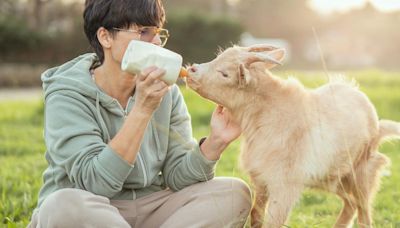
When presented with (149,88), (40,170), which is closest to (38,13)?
(40,170)

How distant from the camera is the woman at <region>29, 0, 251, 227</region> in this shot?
3373mm

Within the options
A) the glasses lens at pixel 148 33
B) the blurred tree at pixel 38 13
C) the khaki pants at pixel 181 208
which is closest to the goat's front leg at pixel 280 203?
the khaki pants at pixel 181 208

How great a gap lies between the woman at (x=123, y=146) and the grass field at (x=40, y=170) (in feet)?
1.09

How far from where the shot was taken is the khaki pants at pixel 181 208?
11.1ft

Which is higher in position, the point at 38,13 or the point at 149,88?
A: the point at 149,88

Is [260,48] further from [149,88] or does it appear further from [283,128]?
[149,88]

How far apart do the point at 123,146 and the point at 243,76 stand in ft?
3.08

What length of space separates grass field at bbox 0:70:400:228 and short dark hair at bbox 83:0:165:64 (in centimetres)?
113

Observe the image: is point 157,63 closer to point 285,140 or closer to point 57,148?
point 57,148

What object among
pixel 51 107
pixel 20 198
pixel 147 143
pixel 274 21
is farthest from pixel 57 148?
pixel 274 21

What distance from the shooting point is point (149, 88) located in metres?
3.32

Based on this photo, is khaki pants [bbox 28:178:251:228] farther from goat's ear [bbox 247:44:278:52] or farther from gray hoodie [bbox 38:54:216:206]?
goat's ear [bbox 247:44:278:52]

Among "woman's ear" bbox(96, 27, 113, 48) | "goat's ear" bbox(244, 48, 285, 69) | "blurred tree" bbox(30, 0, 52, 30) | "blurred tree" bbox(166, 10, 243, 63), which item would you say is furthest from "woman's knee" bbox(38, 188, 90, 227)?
"blurred tree" bbox(30, 0, 52, 30)

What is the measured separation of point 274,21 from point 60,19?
22777 mm
